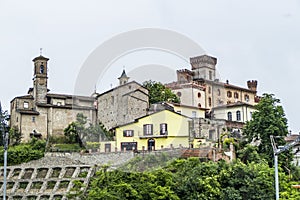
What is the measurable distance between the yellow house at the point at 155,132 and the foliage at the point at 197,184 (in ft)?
30.8

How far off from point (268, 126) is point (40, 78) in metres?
31.0

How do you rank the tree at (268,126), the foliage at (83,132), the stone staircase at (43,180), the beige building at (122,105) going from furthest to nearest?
the beige building at (122,105) → the foliage at (83,132) → the tree at (268,126) → the stone staircase at (43,180)

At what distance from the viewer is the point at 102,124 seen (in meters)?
54.8

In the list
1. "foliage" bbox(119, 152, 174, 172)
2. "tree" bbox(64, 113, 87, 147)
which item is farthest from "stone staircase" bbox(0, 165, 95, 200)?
"tree" bbox(64, 113, 87, 147)

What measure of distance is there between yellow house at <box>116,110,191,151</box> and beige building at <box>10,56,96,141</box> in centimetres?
672

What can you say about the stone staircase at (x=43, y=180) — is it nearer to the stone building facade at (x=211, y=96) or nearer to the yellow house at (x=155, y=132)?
the yellow house at (x=155, y=132)

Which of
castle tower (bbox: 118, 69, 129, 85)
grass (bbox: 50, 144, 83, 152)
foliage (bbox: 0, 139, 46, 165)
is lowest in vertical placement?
foliage (bbox: 0, 139, 46, 165)

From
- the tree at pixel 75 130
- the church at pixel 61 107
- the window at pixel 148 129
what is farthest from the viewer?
the tree at pixel 75 130

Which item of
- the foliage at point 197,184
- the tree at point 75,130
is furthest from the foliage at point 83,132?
the foliage at point 197,184

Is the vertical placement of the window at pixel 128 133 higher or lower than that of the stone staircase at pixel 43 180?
higher

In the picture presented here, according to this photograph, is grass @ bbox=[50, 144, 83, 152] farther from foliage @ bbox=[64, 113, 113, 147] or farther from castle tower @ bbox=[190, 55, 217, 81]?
castle tower @ bbox=[190, 55, 217, 81]

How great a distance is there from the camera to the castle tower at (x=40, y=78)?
63.6 m

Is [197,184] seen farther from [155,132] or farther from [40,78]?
[40,78]

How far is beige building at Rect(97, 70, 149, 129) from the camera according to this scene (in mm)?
53719
